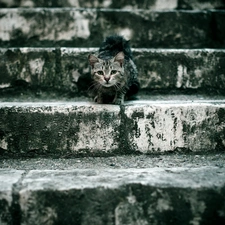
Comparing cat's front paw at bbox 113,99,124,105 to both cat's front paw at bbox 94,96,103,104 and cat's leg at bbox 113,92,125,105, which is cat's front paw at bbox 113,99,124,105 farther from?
cat's front paw at bbox 94,96,103,104

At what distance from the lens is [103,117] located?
2.22 m

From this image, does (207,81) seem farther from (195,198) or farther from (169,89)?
(195,198)

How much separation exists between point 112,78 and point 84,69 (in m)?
0.53

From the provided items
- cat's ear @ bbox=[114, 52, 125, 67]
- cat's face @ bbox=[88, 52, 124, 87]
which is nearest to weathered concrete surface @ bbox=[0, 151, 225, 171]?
cat's face @ bbox=[88, 52, 124, 87]

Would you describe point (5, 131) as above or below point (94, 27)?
below

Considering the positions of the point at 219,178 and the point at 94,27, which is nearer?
the point at 219,178

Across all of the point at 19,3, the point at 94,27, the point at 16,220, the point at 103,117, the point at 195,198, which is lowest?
the point at 16,220

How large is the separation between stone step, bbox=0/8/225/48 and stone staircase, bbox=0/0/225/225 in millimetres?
12

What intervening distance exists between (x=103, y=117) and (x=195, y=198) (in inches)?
36.2

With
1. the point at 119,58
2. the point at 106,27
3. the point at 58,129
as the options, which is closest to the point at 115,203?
the point at 58,129

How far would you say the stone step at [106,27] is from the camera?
3.30 meters

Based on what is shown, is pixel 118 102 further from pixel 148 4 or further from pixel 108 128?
pixel 148 4

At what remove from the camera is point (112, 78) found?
2.48 meters

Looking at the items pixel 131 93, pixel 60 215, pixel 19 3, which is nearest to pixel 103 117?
pixel 131 93
